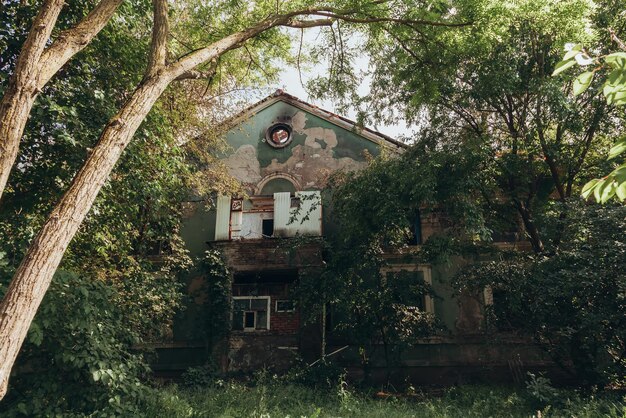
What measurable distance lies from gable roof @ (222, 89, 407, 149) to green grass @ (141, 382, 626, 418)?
26.8 ft

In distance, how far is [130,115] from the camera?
6004mm

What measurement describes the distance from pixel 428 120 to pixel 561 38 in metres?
4.13

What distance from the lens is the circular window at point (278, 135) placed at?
56.7 ft

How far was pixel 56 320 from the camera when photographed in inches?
304

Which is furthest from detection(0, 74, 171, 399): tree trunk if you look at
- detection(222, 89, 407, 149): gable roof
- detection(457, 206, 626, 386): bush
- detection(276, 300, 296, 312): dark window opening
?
detection(276, 300, 296, 312): dark window opening

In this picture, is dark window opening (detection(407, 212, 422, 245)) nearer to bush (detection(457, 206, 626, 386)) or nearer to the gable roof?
the gable roof

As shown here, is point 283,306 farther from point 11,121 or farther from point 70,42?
point 11,121

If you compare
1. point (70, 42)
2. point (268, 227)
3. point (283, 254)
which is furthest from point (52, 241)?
point (268, 227)

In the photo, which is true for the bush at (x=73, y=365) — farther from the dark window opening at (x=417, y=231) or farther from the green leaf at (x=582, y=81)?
the dark window opening at (x=417, y=231)

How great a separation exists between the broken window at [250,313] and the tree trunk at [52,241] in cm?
1042

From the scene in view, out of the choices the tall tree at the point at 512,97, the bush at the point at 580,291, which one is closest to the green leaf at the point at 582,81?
the tall tree at the point at 512,97

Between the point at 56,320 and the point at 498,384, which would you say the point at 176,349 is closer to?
the point at 56,320

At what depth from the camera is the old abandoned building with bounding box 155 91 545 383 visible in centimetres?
1412

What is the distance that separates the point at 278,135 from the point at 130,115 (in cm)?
1167
